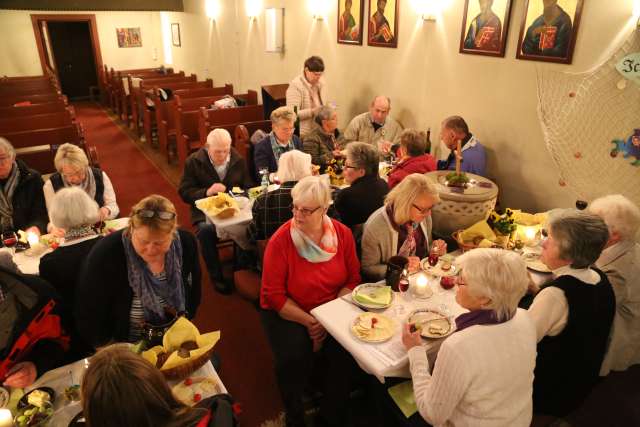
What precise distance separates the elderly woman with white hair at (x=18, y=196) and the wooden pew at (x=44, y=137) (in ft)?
4.91

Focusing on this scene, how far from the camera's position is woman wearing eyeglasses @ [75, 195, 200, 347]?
→ 2041 mm

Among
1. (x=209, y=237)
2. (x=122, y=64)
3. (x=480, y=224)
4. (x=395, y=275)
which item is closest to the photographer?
(x=395, y=275)

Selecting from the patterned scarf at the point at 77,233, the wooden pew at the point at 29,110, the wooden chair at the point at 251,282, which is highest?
the wooden pew at the point at 29,110

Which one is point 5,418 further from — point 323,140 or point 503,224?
point 323,140

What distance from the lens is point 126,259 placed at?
209cm

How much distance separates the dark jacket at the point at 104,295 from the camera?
2.04m

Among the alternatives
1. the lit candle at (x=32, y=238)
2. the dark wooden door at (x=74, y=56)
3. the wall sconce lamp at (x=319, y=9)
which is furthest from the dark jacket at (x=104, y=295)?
the dark wooden door at (x=74, y=56)

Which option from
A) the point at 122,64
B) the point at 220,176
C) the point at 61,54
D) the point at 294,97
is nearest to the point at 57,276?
the point at 220,176

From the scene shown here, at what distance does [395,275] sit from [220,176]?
219cm

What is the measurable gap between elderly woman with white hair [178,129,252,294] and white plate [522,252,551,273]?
2.46 m

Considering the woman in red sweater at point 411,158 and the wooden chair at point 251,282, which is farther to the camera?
the woman in red sweater at point 411,158

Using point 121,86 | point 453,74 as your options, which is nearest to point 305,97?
point 453,74

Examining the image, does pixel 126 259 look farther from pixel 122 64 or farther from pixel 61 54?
pixel 61 54

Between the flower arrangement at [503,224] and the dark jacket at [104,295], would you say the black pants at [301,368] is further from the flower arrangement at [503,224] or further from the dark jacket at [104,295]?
the flower arrangement at [503,224]
